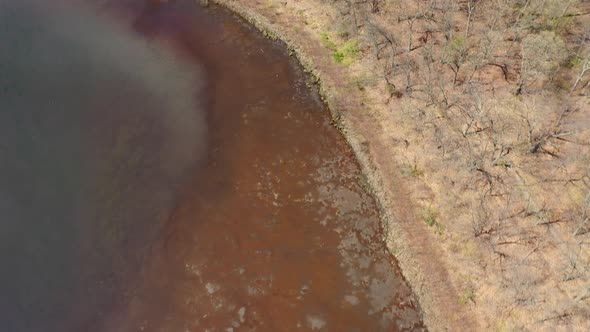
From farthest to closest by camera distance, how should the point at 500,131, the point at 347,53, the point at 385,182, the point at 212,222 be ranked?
1. the point at 347,53
2. the point at 500,131
3. the point at 385,182
4. the point at 212,222

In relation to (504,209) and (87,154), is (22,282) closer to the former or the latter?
(87,154)

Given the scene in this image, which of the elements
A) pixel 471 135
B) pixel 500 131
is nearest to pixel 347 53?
pixel 471 135

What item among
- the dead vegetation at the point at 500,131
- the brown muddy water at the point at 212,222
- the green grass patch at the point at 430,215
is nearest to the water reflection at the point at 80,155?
the brown muddy water at the point at 212,222

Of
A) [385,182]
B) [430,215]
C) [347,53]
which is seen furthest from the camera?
[347,53]

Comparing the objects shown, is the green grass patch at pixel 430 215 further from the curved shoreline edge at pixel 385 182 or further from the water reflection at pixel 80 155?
the water reflection at pixel 80 155

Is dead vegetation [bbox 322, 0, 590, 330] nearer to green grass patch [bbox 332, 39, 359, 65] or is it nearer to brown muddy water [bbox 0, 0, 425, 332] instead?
green grass patch [bbox 332, 39, 359, 65]

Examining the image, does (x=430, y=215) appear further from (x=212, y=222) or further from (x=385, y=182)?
(x=212, y=222)

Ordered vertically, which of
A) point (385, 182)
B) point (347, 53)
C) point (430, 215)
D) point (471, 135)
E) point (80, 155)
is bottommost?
point (80, 155)
